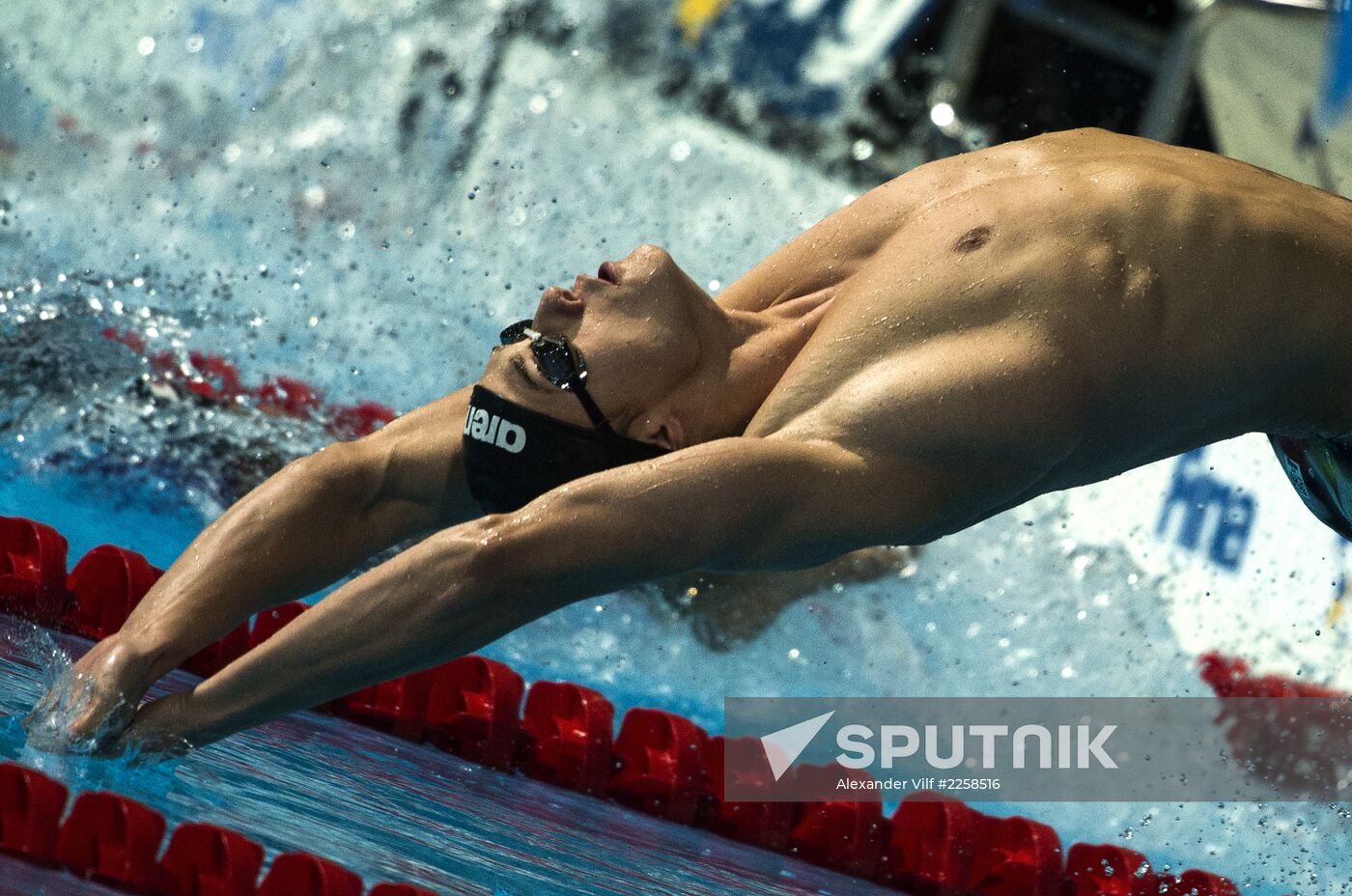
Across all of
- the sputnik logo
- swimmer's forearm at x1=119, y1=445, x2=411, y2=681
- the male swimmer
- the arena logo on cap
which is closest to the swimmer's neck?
the male swimmer

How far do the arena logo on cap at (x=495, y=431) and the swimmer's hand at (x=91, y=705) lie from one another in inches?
21.6

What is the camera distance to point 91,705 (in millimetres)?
1879

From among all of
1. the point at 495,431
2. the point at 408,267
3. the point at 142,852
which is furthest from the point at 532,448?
the point at 408,267

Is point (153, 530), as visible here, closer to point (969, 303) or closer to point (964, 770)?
point (964, 770)

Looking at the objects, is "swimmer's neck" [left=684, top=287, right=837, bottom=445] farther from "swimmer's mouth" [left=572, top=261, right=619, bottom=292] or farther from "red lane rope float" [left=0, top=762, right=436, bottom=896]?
"red lane rope float" [left=0, top=762, right=436, bottom=896]

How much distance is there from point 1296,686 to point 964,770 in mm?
1207

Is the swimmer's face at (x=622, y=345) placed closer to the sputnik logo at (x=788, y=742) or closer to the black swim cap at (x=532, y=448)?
the black swim cap at (x=532, y=448)

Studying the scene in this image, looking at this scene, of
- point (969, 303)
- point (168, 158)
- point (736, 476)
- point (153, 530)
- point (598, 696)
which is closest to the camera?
point (736, 476)

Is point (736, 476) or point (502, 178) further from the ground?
point (502, 178)

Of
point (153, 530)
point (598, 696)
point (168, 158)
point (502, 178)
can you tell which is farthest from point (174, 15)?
point (598, 696)

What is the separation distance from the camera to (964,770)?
16.0ft

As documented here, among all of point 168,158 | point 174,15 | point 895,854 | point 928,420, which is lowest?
point 895,854

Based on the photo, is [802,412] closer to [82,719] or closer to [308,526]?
[308,526]

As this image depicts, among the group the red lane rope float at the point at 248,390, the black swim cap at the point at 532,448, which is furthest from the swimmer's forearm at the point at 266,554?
the red lane rope float at the point at 248,390
